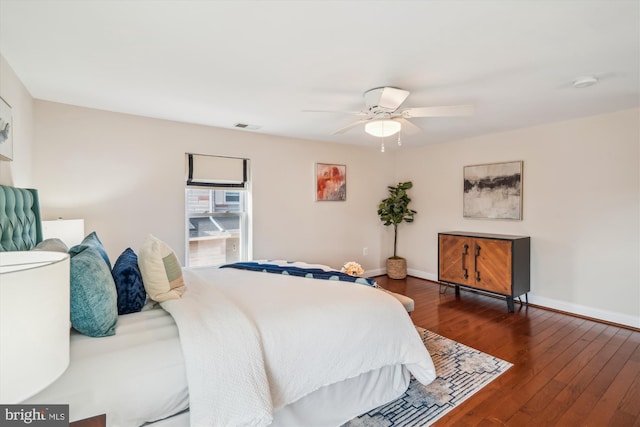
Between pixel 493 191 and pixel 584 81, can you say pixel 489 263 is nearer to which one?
pixel 493 191

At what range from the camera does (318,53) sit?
203 centimetres

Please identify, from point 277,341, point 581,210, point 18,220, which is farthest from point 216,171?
point 581,210

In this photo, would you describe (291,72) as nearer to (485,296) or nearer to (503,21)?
(503,21)

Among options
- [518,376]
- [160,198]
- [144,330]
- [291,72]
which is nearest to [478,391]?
[518,376]

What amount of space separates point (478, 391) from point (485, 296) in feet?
8.24

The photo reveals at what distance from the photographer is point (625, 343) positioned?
2.91 meters

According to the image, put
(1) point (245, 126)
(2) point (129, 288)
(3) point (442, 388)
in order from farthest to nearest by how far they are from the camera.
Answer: (1) point (245, 126) → (3) point (442, 388) → (2) point (129, 288)

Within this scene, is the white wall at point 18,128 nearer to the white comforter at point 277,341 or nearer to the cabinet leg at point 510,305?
the white comforter at point 277,341

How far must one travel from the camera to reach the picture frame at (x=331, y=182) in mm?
4867

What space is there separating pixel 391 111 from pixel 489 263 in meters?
2.50

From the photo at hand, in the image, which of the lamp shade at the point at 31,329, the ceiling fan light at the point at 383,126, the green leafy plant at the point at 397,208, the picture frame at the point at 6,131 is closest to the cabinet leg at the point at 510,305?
the green leafy plant at the point at 397,208

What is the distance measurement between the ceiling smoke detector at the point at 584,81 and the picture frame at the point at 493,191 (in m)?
1.66

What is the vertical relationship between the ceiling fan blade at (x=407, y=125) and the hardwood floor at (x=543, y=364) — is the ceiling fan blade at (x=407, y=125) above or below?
above

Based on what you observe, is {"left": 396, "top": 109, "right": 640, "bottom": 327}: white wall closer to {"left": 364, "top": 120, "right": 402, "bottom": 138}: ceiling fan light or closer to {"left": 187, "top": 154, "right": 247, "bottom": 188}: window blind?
{"left": 364, "top": 120, "right": 402, "bottom": 138}: ceiling fan light
